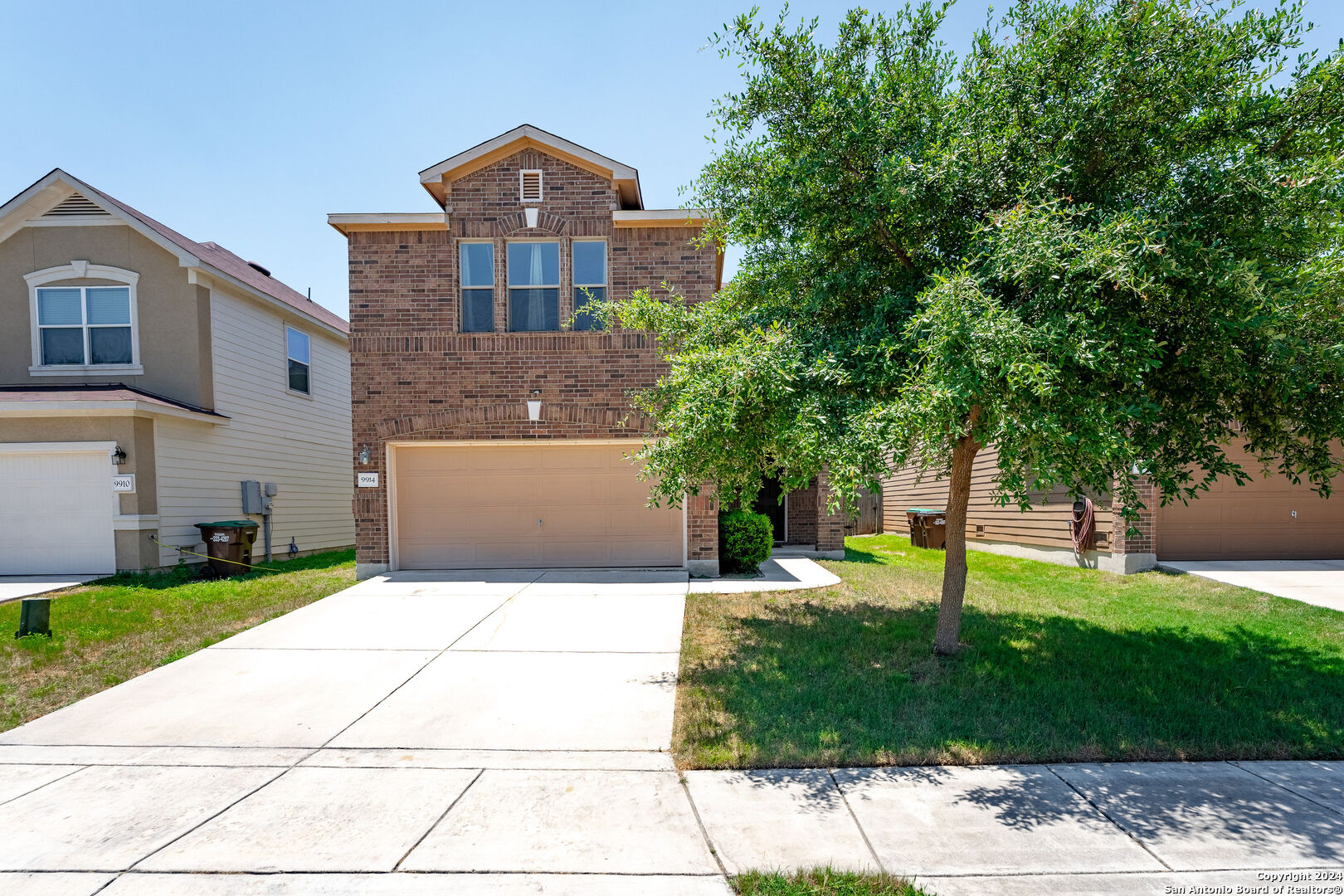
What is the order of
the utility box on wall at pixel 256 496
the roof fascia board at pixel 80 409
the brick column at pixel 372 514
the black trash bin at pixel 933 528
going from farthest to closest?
the black trash bin at pixel 933 528, the utility box on wall at pixel 256 496, the brick column at pixel 372 514, the roof fascia board at pixel 80 409

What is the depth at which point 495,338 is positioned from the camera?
11172mm

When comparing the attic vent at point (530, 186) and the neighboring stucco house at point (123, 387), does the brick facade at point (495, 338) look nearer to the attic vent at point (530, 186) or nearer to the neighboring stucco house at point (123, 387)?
the attic vent at point (530, 186)

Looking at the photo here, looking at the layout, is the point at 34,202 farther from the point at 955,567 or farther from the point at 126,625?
the point at 955,567

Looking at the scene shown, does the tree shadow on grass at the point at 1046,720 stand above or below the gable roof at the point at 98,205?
below

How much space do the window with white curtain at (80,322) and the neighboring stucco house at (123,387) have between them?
26 mm

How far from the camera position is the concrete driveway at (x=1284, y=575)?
915cm

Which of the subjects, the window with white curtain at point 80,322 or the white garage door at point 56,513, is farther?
the window with white curtain at point 80,322

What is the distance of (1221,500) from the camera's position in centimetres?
1170

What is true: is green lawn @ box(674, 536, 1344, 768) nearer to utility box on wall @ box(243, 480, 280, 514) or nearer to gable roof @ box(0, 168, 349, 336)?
utility box on wall @ box(243, 480, 280, 514)

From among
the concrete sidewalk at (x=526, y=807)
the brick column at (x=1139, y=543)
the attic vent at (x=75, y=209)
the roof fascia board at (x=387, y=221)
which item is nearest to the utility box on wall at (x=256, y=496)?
the attic vent at (x=75, y=209)

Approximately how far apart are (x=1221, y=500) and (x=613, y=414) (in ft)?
34.3

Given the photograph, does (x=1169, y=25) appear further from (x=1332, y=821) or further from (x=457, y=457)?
(x=457, y=457)

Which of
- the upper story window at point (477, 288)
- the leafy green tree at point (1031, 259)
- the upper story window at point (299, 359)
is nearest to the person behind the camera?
the leafy green tree at point (1031, 259)

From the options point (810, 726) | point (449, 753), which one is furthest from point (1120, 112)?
point (449, 753)
